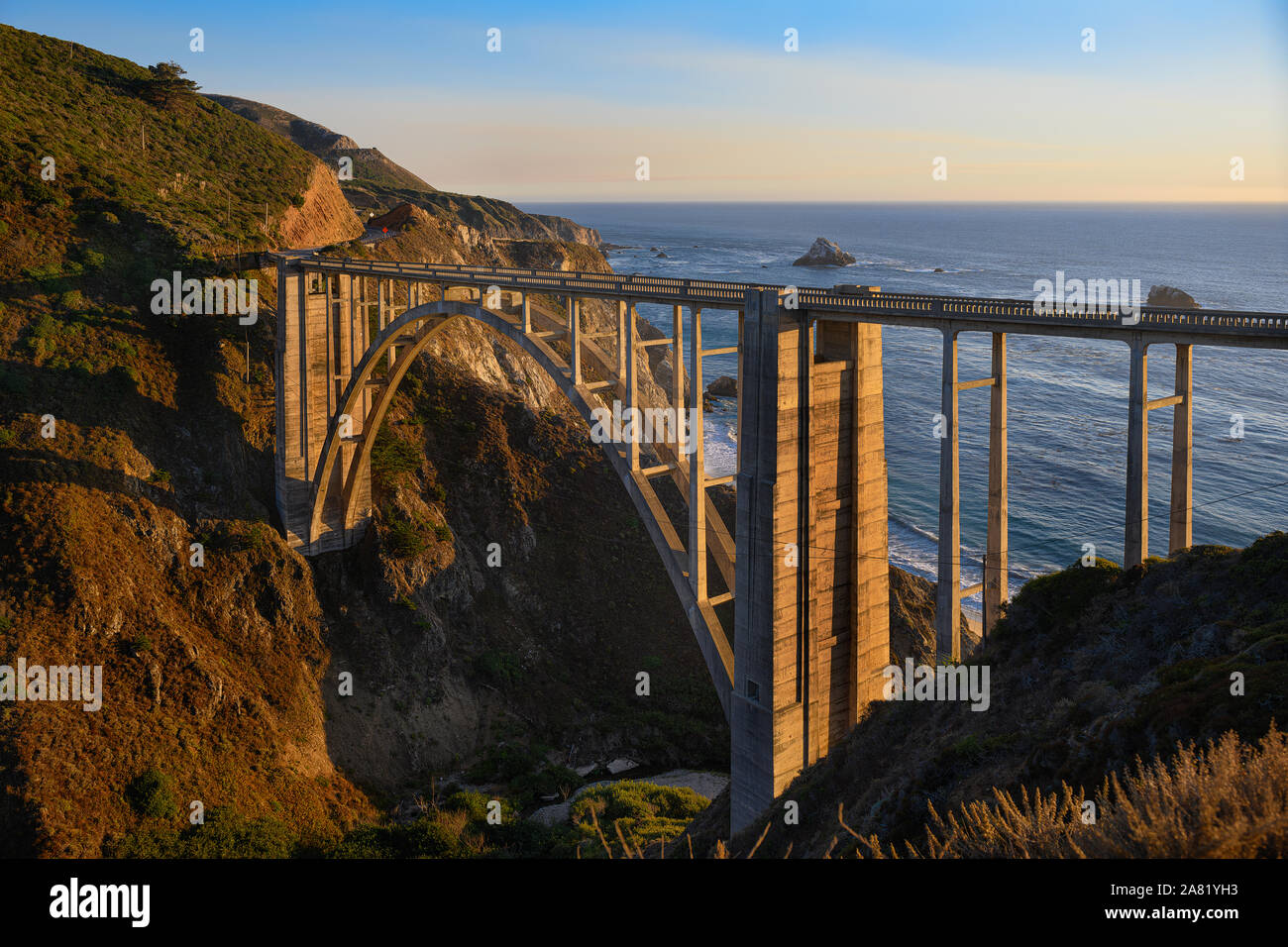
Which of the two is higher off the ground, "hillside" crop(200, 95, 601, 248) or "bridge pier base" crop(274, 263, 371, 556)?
"hillside" crop(200, 95, 601, 248)

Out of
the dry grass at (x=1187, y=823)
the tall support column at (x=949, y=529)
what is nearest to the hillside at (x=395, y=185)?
the tall support column at (x=949, y=529)

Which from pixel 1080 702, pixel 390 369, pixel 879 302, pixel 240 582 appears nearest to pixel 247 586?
pixel 240 582

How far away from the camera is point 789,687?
25609 mm

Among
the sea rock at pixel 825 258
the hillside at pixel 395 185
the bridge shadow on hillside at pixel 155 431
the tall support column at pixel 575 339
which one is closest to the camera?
the tall support column at pixel 575 339

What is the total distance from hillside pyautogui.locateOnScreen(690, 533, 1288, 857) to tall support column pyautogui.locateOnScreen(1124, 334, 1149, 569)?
0.51 metres

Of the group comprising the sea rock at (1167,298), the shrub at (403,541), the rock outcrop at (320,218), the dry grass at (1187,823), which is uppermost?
the rock outcrop at (320,218)

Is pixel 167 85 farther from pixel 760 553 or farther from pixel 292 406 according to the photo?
pixel 760 553

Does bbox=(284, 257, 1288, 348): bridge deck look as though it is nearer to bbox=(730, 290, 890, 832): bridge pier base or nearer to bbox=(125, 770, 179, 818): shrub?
bbox=(730, 290, 890, 832): bridge pier base

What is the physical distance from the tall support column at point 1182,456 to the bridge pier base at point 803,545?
7926 millimetres

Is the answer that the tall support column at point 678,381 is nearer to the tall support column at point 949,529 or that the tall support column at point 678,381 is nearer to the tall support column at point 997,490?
the tall support column at point 949,529

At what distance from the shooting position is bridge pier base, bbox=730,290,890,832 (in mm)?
24734

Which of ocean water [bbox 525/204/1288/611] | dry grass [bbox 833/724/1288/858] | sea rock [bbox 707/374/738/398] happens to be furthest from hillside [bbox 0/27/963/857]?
sea rock [bbox 707/374/738/398]

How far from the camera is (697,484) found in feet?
85.6

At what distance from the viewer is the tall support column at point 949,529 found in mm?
20812
